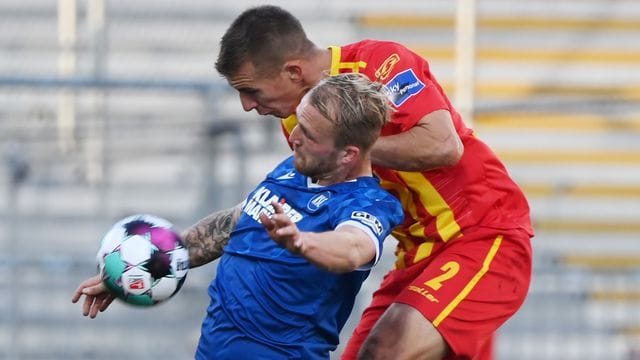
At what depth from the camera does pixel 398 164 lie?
4605mm

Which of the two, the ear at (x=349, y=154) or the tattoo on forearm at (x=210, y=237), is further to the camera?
the tattoo on forearm at (x=210, y=237)

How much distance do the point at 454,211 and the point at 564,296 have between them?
12.0ft

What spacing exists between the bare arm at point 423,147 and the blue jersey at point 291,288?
0.28 metres

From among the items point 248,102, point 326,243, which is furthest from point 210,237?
point 326,243

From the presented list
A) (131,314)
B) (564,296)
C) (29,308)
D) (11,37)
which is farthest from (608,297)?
(11,37)

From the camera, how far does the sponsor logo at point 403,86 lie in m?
4.73

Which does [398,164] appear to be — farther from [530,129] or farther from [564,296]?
[530,129]

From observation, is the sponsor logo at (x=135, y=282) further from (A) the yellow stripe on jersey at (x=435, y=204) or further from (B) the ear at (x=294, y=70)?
(A) the yellow stripe on jersey at (x=435, y=204)

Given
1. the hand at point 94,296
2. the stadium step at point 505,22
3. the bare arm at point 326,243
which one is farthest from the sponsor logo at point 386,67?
the stadium step at point 505,22

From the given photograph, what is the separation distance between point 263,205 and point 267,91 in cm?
51

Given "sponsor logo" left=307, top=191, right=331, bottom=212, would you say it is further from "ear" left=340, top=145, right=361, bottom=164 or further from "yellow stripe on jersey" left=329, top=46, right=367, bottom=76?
"yellow stripe on jersey" left=329, top=46, right=367, bottom=76

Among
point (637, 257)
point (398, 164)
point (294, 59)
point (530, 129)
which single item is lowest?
point (637, 257)

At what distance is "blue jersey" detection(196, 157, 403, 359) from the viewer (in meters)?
4.22

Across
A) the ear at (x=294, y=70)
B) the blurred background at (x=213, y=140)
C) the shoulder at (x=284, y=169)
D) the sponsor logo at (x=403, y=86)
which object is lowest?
the blurred background at (x=213, y=140)
